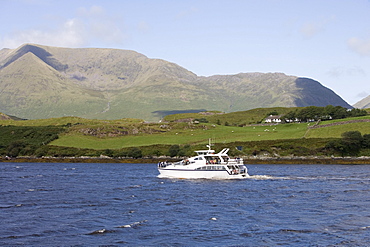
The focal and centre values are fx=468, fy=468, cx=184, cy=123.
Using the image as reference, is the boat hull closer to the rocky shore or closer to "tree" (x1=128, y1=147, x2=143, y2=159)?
the rocky shore

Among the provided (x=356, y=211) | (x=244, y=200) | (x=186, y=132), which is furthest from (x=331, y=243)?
(x=186, y=132)

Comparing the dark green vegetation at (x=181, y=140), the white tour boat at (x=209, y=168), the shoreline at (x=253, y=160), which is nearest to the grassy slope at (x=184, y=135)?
Result: the dark green vegetation at (x=181, y=140)

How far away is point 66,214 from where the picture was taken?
141ft

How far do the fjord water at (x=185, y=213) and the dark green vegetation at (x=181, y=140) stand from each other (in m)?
52.8

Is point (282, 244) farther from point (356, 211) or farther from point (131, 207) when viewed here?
point (131, 207)

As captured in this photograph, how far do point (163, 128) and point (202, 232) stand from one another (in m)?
Answer: 143

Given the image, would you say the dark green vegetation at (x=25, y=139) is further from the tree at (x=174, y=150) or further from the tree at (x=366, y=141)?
the tree at (x=366, y=141)

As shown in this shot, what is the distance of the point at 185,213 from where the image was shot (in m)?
44.8

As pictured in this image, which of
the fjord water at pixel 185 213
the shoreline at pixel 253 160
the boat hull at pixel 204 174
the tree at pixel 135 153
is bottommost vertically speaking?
the fjord water at pixel 185 213

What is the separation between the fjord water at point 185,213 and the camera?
34.1 m

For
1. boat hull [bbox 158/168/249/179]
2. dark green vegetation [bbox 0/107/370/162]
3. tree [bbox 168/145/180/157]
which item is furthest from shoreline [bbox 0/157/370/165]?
boat hull [bbox 158/168/249/179]

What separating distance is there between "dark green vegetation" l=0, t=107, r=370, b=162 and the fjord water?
52.8m

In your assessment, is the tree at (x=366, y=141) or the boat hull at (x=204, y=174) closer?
the boat hull at (x=204, y=174)

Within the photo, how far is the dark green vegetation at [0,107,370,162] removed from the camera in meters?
130
